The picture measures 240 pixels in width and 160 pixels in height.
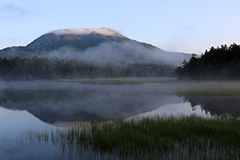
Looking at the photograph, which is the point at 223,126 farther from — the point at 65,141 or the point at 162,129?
the point at 65,141

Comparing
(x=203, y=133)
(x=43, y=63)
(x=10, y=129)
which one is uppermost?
(x=43, y=63)

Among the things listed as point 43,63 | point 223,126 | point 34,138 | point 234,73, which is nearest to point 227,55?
point 234,73

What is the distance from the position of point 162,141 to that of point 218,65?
3932 inches

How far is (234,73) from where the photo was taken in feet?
306

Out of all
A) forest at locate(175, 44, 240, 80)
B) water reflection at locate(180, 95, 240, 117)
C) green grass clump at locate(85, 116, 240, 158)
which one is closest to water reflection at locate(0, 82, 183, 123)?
water reflection at locate(180, 95, 240, 117)

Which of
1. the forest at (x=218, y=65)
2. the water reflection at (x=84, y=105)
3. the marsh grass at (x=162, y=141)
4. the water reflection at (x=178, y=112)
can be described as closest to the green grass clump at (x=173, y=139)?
the marsh grass at (x=162, y=141)

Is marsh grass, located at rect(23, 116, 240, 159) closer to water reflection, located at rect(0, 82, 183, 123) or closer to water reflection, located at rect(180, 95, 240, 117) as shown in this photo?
water reflection, located at rect(180, 95, 240, 117)

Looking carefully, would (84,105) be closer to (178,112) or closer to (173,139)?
(178,112)

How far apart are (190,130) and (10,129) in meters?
15.5

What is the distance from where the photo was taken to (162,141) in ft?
43.0

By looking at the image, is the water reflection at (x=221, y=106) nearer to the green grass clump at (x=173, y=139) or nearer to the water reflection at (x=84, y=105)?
the water reflection at (x=84, y=105)

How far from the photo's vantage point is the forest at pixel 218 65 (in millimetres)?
94750

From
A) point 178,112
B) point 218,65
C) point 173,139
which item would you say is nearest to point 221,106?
point 178,112

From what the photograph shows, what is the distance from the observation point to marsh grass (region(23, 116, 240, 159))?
1171 centimetres
